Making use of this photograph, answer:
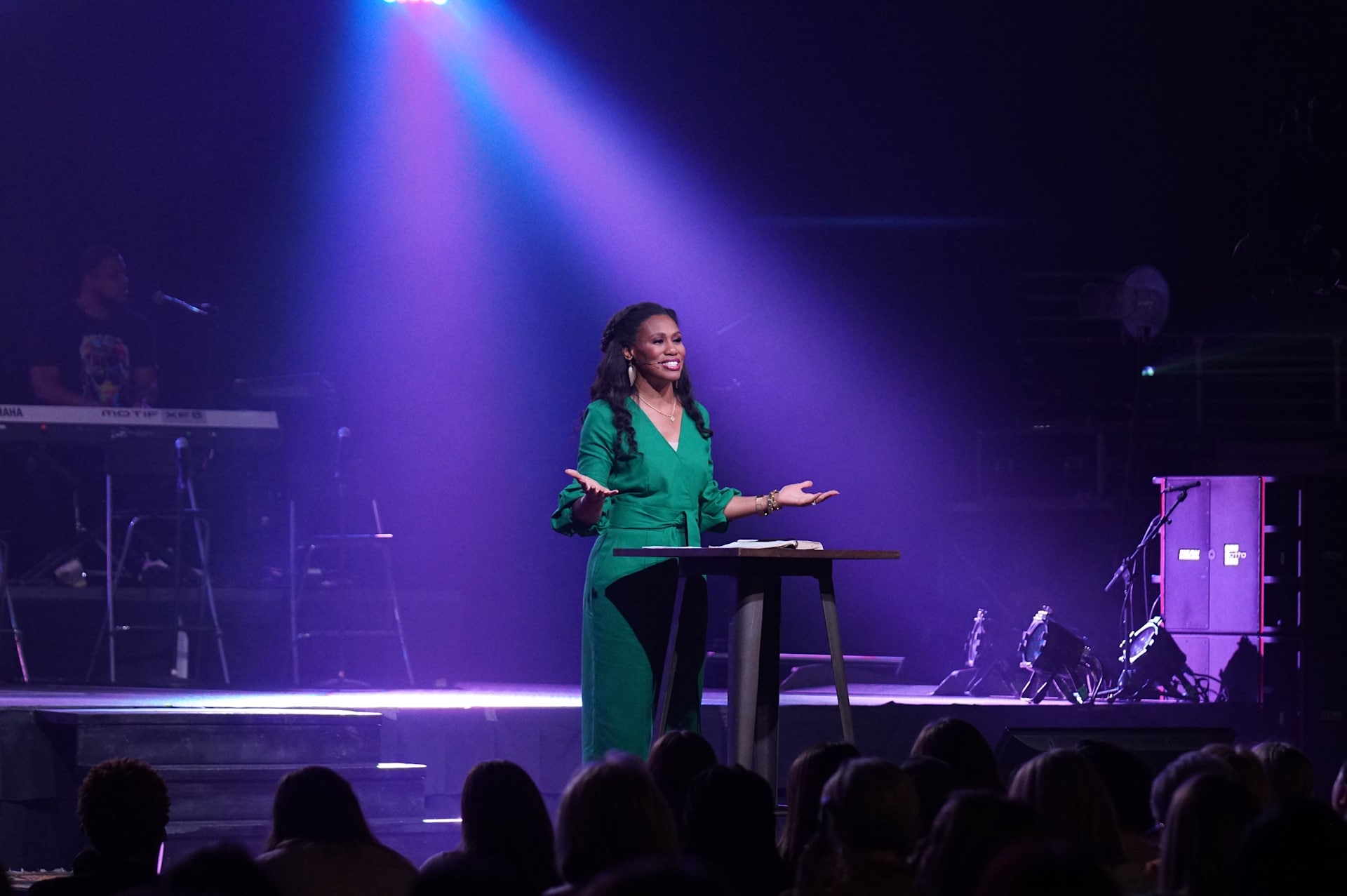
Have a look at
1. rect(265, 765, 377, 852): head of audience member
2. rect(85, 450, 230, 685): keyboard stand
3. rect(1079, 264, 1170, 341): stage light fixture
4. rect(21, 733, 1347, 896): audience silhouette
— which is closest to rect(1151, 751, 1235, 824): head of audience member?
rect(21, 733, 1347, 896): audience silhouette

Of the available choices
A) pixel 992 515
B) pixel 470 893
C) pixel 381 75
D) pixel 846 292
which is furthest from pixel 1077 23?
pixel 470 893

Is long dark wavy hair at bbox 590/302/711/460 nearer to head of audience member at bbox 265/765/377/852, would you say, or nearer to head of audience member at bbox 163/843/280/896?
head of audience member at bbox 265/765/377/852

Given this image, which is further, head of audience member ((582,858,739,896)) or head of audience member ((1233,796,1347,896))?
head of audience member ((1233,796,1347,896))

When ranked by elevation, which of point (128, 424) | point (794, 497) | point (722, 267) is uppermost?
point (722, 267)

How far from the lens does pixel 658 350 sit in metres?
4.71

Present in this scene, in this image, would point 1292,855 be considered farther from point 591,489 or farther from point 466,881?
point 591,489

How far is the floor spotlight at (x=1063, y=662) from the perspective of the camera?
26.5 ft

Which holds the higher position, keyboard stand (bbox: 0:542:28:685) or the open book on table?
the open book on table

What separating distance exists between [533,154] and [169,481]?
3.31 metres

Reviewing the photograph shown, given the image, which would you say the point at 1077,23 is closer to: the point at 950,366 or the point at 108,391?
the point at 950,366

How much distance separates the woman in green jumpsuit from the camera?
4.63m

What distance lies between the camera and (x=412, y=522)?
9.90m

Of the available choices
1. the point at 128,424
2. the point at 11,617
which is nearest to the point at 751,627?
the point at 128,424

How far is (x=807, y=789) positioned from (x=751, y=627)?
33.4 inches
